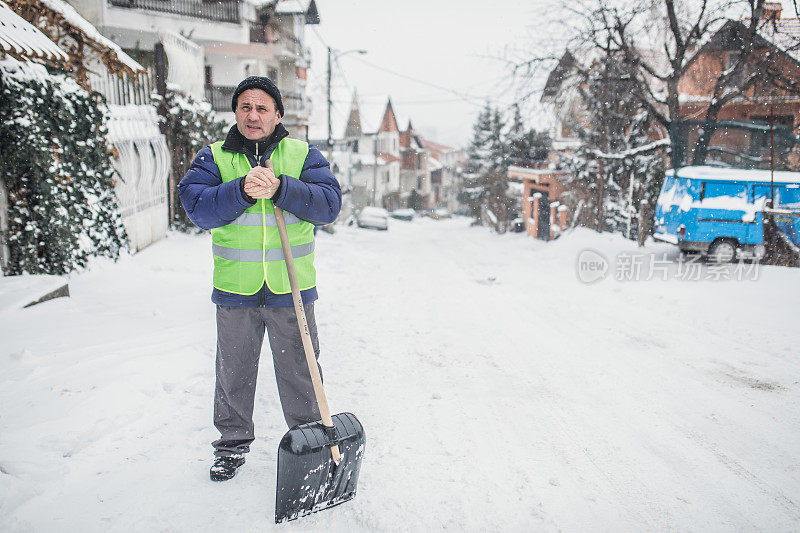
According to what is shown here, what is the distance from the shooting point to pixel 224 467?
265 centimetres

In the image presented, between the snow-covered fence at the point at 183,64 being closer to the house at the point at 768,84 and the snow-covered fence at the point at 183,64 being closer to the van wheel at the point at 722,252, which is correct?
the house at the point at 768,84

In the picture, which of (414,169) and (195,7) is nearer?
(195,7)

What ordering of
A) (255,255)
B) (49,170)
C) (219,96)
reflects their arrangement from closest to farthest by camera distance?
(255,255) → (49,170) → (219,96)

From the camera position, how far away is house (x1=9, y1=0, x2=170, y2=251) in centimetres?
676

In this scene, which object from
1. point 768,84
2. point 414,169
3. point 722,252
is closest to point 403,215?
point 414,169

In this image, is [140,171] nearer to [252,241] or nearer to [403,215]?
[252,241]

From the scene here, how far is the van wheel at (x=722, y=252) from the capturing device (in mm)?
9602

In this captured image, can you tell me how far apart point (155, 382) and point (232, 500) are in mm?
1614

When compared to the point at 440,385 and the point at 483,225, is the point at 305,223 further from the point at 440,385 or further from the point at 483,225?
the point at 483,225

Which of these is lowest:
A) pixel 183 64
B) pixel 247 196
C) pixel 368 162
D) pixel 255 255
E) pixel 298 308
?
pixel 298 308

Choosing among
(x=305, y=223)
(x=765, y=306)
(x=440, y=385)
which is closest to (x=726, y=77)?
(x=765, y=306)

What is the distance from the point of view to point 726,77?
1095 cm

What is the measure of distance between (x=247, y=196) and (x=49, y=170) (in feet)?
16.6

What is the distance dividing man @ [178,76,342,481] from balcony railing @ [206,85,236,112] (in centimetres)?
2065
